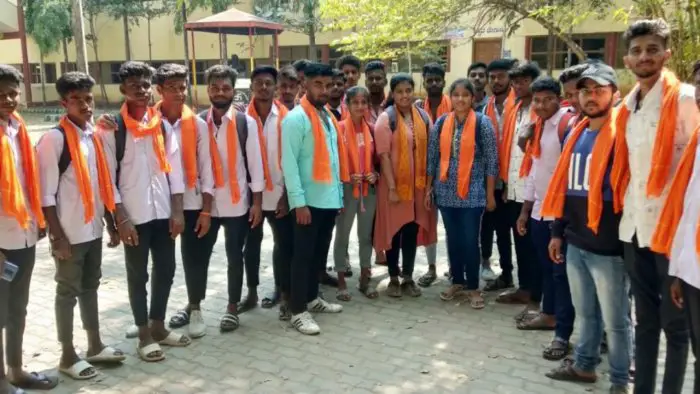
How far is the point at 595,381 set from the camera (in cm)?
362

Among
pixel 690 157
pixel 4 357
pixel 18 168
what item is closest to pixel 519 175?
pixel 690 157

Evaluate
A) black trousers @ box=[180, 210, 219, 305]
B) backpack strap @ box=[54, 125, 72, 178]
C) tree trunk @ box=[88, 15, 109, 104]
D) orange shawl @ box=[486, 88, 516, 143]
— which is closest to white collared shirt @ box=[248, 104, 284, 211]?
black trousers @ box=[180, 210, 219, 305]

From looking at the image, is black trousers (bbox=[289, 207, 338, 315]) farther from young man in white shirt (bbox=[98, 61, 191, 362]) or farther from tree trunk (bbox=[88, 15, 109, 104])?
tree trunk (bbox=[88, 15, 109, 104])

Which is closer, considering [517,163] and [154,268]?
[154,268]

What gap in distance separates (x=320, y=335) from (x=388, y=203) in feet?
4.49

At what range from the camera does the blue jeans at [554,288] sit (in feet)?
12.9

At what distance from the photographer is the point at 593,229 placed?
3189mm

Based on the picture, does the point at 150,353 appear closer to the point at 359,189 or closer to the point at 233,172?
the point at 233,172

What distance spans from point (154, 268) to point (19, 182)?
114 centimetres

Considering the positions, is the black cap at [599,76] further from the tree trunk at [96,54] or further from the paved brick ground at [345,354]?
the tree trunk at [96,54]

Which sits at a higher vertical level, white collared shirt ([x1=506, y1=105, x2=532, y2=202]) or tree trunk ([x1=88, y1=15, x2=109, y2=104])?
tree trunk ([x1=88, y1=15, x2=109, y2=104])

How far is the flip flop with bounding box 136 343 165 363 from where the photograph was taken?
3984mm

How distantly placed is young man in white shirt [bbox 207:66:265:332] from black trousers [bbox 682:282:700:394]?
9.76 ft

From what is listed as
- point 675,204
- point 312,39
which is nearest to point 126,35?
point 312,39
